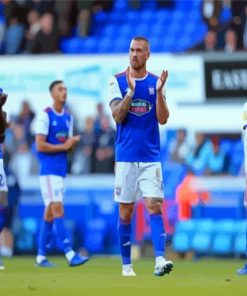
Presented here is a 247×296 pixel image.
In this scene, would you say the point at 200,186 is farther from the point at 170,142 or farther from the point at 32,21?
the point at 32,21

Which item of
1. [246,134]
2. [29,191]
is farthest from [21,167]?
[246,134]

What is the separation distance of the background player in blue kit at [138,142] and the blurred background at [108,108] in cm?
844

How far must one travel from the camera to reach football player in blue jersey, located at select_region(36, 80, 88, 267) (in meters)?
16.5

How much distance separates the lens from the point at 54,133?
16.6 m

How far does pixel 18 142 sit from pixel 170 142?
323cm

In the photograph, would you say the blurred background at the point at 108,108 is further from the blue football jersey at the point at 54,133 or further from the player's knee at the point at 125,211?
the player's knee at the point at 125,211

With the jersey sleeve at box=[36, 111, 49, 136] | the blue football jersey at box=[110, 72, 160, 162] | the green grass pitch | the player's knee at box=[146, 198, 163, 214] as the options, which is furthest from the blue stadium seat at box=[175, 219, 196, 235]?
the player's knee at box=[146, 198, 163, 214]

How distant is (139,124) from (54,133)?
3958 mm

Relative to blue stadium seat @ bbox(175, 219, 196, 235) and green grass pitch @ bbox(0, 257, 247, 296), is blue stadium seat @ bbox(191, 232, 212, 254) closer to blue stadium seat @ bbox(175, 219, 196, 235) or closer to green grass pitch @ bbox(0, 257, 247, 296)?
blue stadium seat @ bbox(175, 219, 196, 235)

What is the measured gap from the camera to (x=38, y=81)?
2688 cm

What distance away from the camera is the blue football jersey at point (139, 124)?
12.7 metres

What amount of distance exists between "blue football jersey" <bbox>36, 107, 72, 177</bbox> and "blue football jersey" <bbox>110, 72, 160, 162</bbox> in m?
3.76

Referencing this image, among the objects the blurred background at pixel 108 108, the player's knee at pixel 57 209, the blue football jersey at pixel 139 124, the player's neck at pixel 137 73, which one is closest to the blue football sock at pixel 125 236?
the blue football jersey at pixel 139 124

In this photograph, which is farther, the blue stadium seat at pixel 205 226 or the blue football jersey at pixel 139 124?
the blue stadium seat at pixel 205 226
